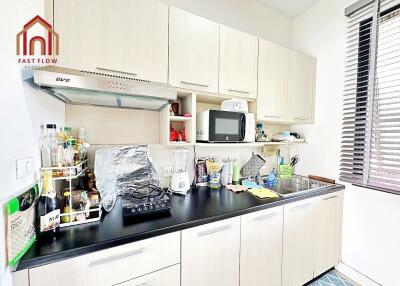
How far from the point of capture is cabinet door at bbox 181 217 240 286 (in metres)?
0.99

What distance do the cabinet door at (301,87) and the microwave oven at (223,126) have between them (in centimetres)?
62

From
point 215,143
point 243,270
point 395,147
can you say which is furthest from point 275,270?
point 395,147

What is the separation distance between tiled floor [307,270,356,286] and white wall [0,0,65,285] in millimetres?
2136

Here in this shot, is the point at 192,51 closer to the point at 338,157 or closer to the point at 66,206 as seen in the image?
the point at 66,206

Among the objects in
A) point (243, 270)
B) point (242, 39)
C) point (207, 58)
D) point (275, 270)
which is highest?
point (242, 39)

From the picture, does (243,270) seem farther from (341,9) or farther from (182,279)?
(341,9)

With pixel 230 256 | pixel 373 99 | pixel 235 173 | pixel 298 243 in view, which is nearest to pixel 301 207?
pixel 298 243

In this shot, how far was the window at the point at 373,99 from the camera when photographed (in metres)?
1.41

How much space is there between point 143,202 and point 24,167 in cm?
56

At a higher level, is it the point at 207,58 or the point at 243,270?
the point at 207,58

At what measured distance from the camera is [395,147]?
1.38 m

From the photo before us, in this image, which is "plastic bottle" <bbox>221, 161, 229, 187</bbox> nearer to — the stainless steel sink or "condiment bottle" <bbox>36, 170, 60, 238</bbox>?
the stainless steel sink

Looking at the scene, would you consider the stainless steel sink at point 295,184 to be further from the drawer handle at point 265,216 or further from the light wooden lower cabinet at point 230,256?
the drawer handle at point 265,216

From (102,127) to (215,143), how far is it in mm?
857
